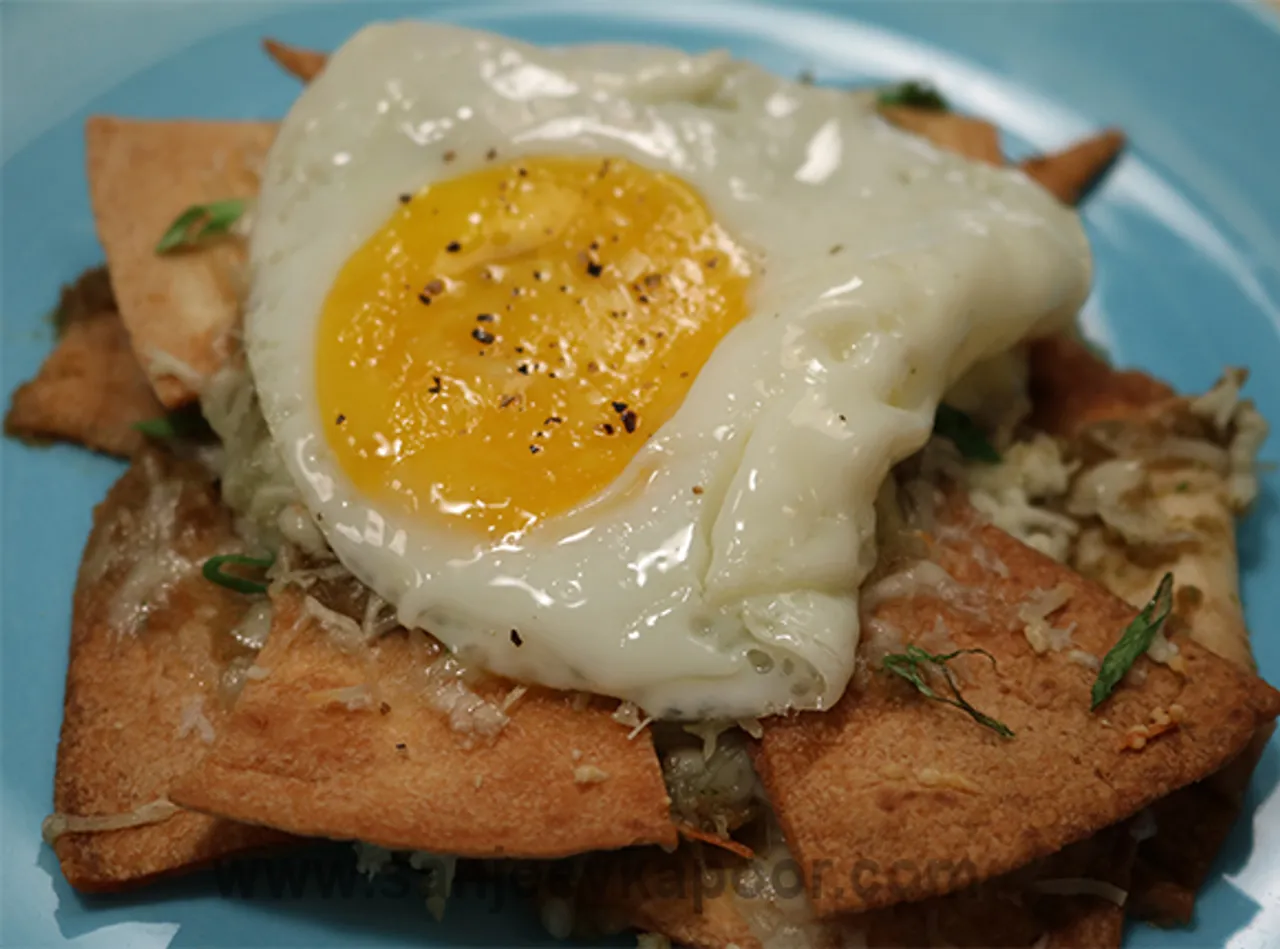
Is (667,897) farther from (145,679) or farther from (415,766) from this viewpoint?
(145,679)

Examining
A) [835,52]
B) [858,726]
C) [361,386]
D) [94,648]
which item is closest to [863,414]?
[858,726]

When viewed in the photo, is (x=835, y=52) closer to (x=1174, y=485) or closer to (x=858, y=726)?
(x=1174, y=485)

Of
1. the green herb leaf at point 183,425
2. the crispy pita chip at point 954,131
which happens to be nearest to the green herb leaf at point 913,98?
the crispy pita chip at point 954,131

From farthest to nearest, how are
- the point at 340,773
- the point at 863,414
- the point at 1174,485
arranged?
the point at 1174,485 < the point at 863,414 < the point at 340,773

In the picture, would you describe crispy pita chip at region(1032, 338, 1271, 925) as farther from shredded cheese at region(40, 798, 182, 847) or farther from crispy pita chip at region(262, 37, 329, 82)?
crispy pita chip at region(262, 37, 329, 82)

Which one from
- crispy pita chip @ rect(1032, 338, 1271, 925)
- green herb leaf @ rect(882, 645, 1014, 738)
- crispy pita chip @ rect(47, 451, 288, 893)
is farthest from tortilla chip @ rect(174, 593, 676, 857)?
crispy pita chip @ rect(1032, 338, 1271, 925)

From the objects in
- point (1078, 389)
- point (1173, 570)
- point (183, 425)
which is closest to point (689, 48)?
point (1078, 389)
